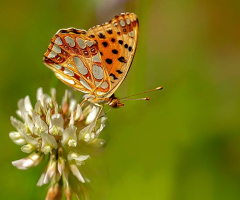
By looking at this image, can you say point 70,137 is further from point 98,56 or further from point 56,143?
point 98,56

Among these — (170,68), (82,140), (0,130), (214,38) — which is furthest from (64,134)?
(214,38)

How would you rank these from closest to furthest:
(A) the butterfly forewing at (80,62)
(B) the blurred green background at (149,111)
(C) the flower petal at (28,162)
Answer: (C) the flower petal at (28,162) < (A) the butterfly forewing at (80,62) < (B) the blurred green background at (149,111)

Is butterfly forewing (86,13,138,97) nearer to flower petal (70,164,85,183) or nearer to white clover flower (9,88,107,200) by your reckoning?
white clover flower (9,88,107,200)

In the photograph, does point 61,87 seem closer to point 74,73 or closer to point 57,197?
point 74,73

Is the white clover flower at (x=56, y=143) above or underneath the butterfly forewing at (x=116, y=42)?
underneath

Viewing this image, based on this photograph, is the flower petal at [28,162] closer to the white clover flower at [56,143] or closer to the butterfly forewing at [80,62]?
the white clover flower at [56,143]

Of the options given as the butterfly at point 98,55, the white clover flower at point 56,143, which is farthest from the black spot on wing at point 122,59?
the white clover flower at point 56,143

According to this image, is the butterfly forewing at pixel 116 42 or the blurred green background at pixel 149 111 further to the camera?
the blurred green background at pixel 149 111
